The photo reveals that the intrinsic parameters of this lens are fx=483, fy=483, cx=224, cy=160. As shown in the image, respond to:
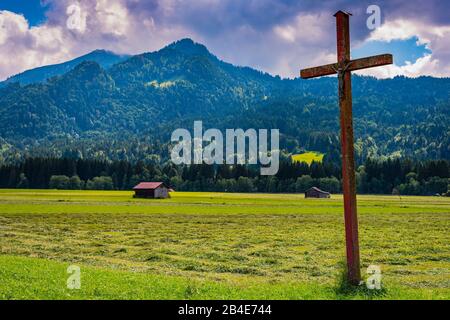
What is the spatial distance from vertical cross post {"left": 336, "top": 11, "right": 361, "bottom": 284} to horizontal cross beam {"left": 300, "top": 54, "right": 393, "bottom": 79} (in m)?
0.29

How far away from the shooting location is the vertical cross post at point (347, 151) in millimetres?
19000

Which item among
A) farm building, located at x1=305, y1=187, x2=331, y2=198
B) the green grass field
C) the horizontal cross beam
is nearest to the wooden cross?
the horizontal cross beam

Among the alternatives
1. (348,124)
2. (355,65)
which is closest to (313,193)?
(348,124)

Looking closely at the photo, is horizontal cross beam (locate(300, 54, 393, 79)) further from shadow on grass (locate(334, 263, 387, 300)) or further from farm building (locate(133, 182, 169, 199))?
farm building (locate(133, 182, 169, 199))

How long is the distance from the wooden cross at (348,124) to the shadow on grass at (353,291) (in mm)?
226

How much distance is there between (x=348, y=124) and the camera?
19.8 metres

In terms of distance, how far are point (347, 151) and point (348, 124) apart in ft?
3.78

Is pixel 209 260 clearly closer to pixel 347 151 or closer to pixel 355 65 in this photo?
pixel 347 151

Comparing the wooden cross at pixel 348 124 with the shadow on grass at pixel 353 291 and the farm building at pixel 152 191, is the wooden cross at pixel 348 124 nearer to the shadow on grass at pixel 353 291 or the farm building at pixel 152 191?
the shadow on grass at pixel 353 291

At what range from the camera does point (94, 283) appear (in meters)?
20.6

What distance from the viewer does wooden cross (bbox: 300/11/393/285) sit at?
62.1ft

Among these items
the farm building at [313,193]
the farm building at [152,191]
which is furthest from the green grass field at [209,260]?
the farm building at [313,193]
